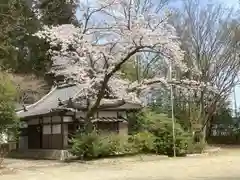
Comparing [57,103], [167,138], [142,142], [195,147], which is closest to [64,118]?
[57,103]

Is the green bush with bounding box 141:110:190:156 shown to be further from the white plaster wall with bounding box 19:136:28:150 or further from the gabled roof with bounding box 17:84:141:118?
the white plaster wall with bounding box 19:136:28:150

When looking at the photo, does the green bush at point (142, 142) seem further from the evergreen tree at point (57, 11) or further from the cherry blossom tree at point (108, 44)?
the evergreen tree at point (57, 11)

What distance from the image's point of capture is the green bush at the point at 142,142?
2203 cm

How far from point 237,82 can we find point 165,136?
1180 centimetres

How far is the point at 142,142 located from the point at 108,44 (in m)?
5.57

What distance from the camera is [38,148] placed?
2694 cm

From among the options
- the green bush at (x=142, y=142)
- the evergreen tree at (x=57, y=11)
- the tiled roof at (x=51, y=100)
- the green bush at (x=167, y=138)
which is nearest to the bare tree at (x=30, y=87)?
the tiled roof at (x=51, y=100)

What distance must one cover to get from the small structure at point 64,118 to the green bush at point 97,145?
2.24 meters

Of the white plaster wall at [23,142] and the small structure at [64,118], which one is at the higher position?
the small structure at [64,118]

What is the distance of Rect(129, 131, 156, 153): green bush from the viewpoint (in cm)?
2203

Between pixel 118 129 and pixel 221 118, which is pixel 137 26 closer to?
pixel 118 129

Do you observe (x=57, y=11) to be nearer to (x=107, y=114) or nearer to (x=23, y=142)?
(x=23, y=142)

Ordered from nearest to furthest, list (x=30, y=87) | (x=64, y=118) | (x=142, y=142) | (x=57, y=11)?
(x=142, y=142) < (x=64, y=118) < (x=30, y=87) < (x=57, y=11)

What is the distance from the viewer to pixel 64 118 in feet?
78.9
